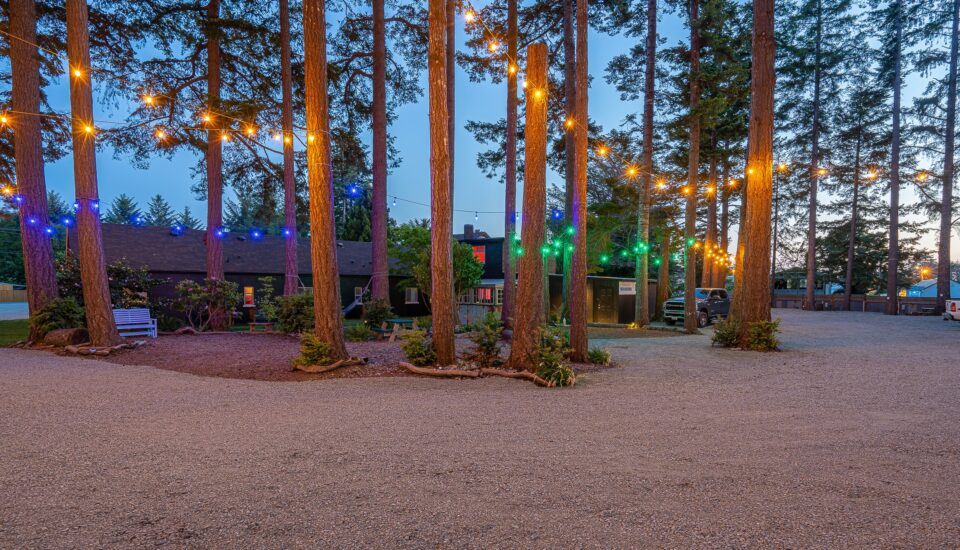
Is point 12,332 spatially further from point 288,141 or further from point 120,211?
point 120,211

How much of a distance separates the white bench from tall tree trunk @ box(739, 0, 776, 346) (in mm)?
16167

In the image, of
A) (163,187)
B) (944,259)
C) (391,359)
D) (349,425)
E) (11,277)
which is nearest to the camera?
(349,425)

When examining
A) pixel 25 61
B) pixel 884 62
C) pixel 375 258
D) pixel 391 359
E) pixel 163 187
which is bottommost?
pixel 391 359

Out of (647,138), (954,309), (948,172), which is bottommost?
(954,309)

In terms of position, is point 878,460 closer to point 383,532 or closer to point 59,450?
point 383,532

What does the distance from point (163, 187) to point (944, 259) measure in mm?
189326

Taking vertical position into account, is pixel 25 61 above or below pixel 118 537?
above

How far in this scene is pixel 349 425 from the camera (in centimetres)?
455

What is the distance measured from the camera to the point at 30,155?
1144 cm

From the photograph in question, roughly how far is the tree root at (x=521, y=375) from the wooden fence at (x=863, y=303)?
3115cm

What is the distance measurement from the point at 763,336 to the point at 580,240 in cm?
586

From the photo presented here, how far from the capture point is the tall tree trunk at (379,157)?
14.6 m

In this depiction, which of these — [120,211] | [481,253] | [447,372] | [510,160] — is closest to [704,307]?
[510,160]

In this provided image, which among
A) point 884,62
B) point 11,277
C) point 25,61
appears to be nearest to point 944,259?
point 884,62
